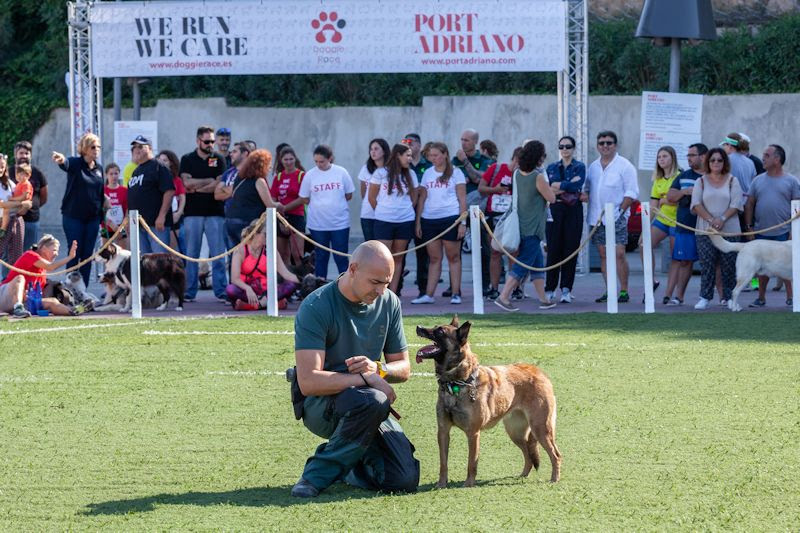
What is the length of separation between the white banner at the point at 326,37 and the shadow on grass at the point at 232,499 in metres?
12.8

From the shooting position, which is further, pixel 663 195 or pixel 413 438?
pixel 663 195

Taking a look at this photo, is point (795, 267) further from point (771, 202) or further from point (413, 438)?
point (413, 438)

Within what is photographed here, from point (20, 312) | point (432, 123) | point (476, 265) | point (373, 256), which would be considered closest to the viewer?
point (373, 256)

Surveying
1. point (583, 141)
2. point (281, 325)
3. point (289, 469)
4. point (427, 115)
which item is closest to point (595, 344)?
point (281, 325)

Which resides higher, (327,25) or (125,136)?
(327,25)

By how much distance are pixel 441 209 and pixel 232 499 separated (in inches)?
365

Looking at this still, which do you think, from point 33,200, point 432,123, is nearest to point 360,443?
point 33,200

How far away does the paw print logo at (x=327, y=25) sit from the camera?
19281mm

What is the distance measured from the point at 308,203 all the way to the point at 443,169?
1.90 m

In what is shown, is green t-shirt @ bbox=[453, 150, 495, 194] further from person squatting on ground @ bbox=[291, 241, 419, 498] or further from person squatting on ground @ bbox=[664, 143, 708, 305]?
person squatting on ground @ bbox=[291, 241, 419, 498]

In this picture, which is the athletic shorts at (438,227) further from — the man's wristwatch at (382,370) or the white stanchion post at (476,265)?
the man's wristwatch at (382,370)

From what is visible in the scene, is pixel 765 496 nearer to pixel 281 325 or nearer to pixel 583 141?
pixel 281 325

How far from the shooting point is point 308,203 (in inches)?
653

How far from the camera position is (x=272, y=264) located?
1493 centimetres
